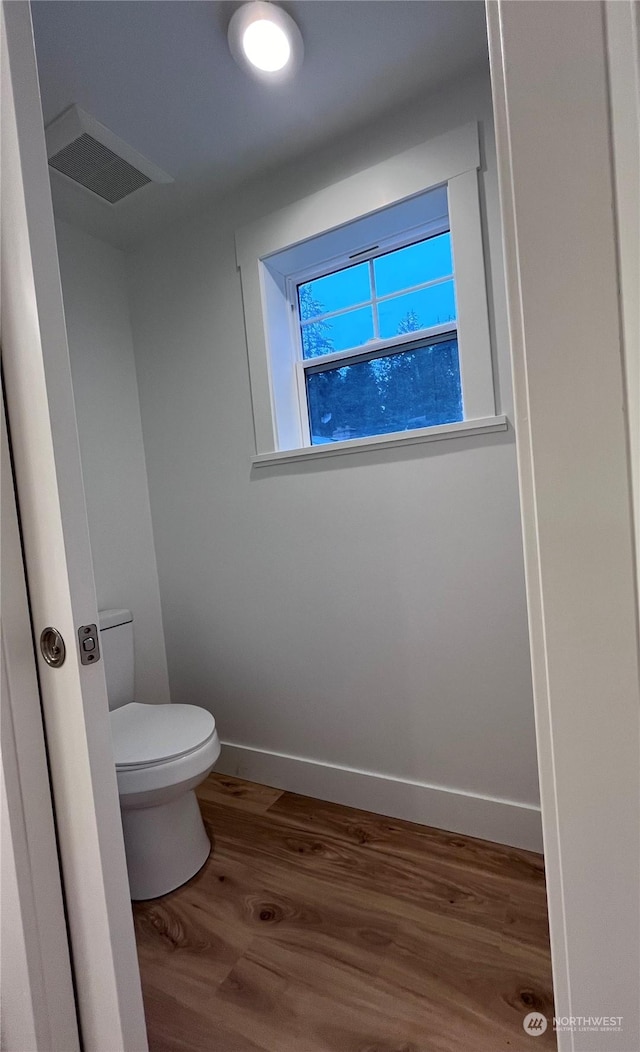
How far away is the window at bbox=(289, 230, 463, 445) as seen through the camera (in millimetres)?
1708

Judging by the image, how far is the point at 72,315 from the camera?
6.47 feet

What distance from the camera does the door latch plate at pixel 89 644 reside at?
720mm

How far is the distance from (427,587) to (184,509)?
3.68 ft

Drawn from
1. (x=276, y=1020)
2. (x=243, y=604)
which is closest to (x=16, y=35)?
(x=243, y=604)

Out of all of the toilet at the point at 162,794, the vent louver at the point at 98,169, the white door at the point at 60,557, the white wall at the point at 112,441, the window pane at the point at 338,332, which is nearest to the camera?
the white door at the point at 60,557

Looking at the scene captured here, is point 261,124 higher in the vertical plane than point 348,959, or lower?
higher

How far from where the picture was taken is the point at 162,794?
4.71 ft

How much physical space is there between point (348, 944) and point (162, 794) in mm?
632

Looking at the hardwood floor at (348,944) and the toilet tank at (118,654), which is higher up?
the toilet tank at (118,654)

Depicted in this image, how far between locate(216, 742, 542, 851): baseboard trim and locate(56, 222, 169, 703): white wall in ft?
1.77

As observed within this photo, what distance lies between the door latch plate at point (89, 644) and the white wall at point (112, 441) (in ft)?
4.47

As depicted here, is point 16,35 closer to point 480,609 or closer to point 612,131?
point 612,131

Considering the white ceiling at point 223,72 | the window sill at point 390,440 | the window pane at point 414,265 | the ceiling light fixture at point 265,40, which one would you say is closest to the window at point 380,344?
the window pane at point 414,265

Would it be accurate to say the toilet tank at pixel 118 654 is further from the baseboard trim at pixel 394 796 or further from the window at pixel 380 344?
the window at pixel 380 344
